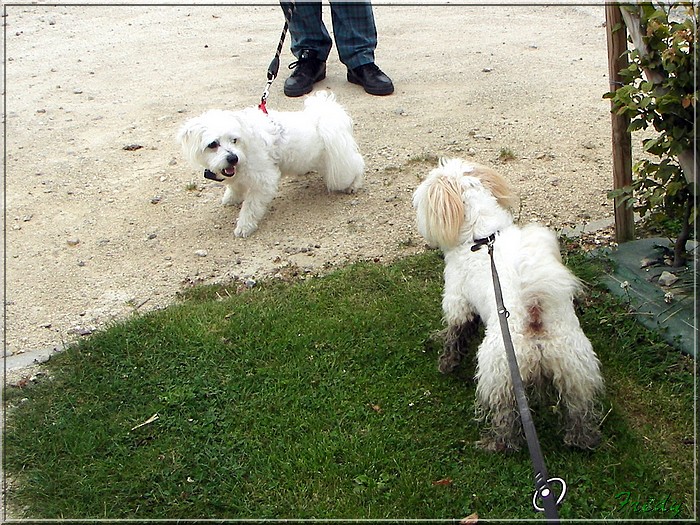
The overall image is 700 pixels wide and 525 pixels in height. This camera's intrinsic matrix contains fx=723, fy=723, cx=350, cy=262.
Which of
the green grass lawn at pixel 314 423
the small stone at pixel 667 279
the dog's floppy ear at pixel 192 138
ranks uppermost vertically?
the dog's floppy ear at pixel 192 138

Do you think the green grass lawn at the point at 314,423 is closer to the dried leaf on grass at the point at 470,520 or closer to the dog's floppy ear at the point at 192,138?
the dried leaf on grass at the point at 470,520

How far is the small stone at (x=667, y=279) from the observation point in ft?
13.3

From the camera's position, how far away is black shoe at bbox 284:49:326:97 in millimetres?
7469

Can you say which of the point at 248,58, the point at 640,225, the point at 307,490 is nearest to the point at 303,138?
the point at 640,225

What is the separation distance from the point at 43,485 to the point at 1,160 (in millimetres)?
4298

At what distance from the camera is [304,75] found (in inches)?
299

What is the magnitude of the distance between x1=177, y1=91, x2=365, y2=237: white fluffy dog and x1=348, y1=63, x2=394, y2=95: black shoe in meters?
1.69

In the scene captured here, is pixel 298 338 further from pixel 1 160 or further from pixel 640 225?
pixel 1 160

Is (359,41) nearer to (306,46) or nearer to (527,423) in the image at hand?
(306,46)

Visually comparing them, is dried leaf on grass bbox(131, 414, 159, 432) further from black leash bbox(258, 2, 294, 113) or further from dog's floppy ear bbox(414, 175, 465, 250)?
black leash bbox(258, 2, 294, 113)

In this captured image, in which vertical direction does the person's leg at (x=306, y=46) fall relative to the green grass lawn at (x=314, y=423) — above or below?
above

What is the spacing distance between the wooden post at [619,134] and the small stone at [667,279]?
0.46 m

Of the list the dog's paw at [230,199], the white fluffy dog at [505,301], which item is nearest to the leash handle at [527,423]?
the white fluffy dog at [505,301]

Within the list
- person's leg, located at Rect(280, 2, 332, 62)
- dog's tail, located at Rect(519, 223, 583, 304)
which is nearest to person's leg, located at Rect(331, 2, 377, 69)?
person's leg, located at Rect(280, 2, 332, 62)
